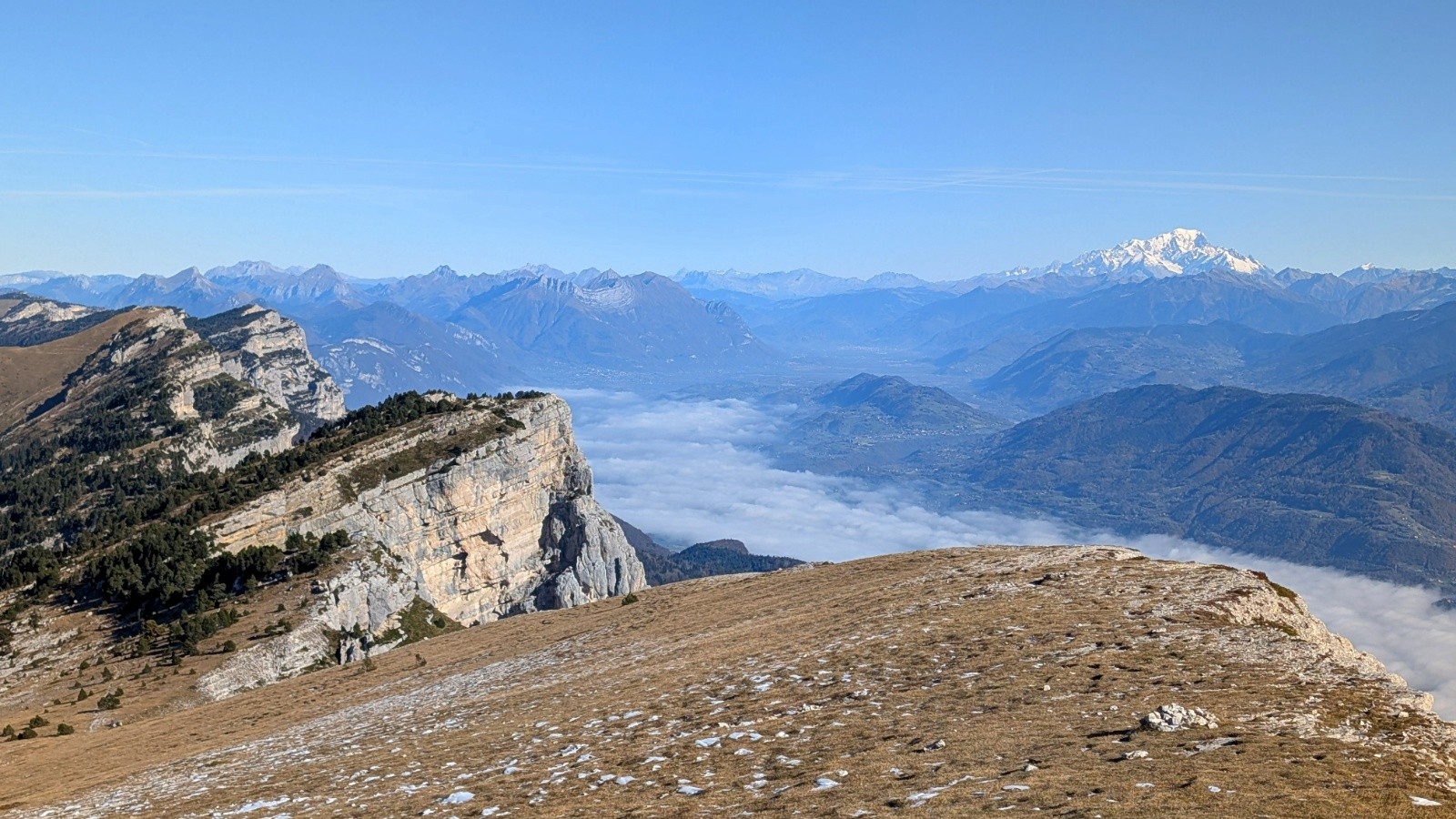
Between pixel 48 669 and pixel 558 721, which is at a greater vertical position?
pixel 558 721

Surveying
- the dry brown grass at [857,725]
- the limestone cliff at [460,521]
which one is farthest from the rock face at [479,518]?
the dry brown grass at [857,725]

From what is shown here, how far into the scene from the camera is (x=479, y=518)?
125 m

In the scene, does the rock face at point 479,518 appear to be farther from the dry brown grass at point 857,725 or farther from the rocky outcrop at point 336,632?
the dry brown grass at point 857,725

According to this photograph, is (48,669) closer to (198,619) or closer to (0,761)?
(198,619)

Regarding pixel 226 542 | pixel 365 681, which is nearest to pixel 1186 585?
pixel 365 681

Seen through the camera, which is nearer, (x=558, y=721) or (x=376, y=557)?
(x=558, y=721)

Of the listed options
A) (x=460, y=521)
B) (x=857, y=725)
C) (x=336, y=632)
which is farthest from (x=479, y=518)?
(x=857, y=725)

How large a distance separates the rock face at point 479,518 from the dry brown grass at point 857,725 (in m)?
53.8

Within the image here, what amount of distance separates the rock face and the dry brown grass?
5380 cm

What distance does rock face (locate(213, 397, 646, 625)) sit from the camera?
104938mm

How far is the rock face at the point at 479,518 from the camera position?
104938mm

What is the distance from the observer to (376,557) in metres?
96.4

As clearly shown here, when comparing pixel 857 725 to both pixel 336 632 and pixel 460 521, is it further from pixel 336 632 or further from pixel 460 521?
pixel 460 521

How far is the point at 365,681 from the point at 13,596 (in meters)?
62.1
